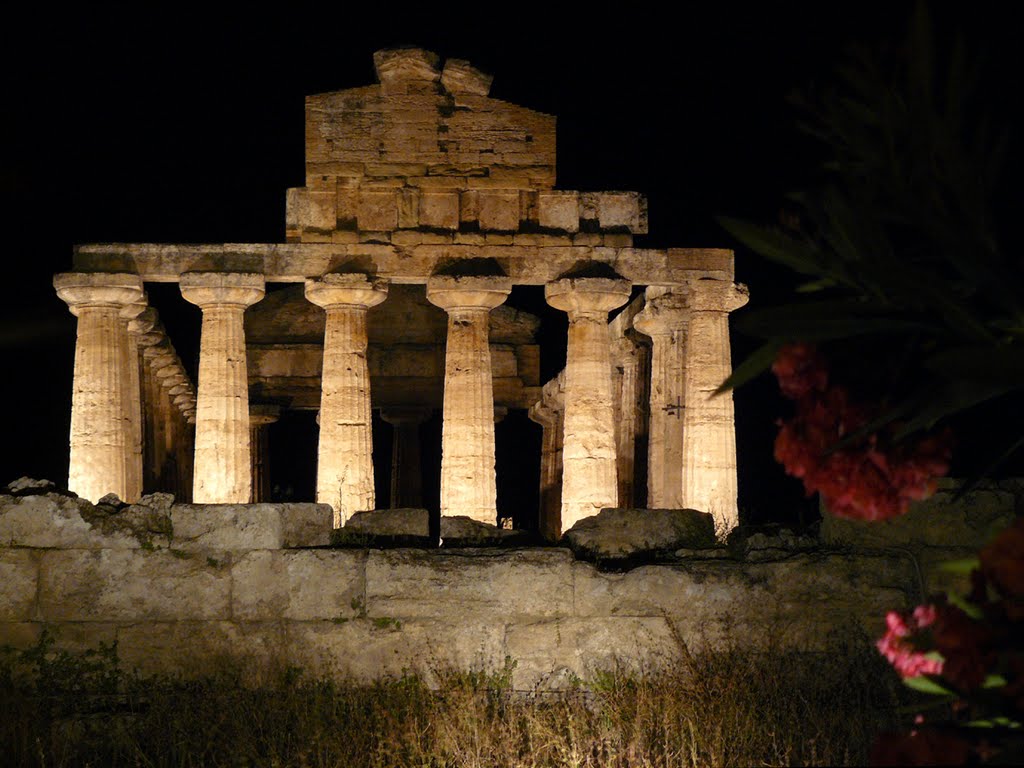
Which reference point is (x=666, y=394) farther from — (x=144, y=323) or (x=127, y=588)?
(x=127, y=588)

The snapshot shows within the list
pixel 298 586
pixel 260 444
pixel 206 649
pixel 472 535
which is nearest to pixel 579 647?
pixel 472 535

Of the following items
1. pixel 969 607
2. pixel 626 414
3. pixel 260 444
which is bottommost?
pixel 969 607

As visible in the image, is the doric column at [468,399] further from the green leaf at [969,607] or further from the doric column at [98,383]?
the green leaf at [969,607]

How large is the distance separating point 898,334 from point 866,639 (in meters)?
4.57

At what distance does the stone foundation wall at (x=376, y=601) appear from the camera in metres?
9.49

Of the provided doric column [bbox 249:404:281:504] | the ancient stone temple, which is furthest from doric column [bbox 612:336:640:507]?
doric column [bbox 249:404:281:504]

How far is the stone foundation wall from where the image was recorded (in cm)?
949

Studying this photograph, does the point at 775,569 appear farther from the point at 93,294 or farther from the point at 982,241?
the point at 93,294

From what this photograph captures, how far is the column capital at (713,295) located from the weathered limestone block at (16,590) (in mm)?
20155

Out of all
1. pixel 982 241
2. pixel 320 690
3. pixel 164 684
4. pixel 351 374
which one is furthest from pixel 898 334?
pixel 351 374

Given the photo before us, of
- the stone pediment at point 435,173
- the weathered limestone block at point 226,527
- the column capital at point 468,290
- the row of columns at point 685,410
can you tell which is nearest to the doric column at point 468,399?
the column capital at point 468,290

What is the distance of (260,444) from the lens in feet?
127

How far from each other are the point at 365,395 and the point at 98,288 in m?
5.90

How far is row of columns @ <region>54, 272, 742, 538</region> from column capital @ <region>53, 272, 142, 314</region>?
3cm
